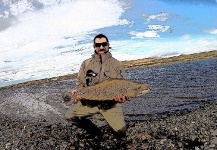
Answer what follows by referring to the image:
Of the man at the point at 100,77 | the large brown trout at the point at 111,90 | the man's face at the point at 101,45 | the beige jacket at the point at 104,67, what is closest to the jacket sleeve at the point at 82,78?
the man at the point at 100,77

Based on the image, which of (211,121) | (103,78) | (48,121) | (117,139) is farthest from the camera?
(48,121)

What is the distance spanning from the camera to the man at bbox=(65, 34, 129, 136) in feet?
29.1

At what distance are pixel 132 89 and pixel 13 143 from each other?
581cm

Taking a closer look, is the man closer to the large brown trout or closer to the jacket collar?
the jacket collar

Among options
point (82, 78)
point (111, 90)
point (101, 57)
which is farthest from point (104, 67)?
point (111, 90)

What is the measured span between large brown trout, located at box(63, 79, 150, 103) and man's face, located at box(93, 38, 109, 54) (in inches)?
43.4

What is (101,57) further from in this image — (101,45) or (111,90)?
(111,90)

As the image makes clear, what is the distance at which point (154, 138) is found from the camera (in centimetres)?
991

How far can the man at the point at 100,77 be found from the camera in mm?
8859

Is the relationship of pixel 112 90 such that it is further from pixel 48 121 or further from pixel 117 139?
pixel 48 121

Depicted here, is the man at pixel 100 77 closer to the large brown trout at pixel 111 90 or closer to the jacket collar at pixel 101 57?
Answer: the jacket collar at pixel 101 57

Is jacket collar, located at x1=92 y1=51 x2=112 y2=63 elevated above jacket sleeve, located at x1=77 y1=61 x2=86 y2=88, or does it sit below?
above

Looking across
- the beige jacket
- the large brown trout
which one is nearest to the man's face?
the beige jacket

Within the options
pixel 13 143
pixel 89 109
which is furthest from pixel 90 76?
pixel 13 143
